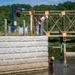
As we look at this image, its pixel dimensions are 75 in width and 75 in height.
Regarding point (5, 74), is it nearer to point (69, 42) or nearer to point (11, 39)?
point (11, 39)

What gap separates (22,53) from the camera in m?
29.7

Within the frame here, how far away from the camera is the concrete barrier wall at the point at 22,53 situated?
1129 inches

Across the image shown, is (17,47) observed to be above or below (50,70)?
above

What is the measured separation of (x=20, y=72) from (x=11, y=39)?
2.57m

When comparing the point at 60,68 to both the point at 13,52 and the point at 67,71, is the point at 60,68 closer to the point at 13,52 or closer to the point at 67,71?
the point at 67,71

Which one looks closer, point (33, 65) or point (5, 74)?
point (5, 74)

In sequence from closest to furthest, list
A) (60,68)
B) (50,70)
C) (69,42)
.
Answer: (50,70)
(60,68)
(69,42)

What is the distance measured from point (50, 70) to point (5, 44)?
527cm

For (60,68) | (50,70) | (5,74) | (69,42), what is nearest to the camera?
(5,74)

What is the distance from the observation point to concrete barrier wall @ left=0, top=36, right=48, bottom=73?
1129 inches

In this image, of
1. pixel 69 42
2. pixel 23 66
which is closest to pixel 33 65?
pixel 23 66

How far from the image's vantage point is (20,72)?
29406mm

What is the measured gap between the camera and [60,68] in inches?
1357

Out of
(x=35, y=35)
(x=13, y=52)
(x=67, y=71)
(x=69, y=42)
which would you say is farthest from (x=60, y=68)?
(x=69, y=42)
